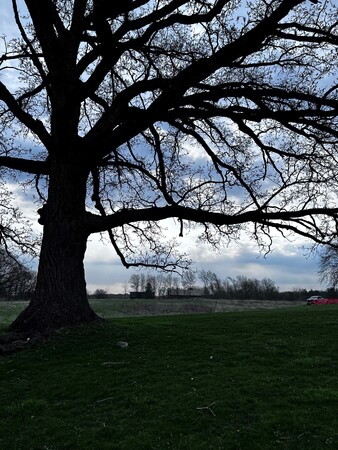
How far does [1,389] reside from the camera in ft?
24.0

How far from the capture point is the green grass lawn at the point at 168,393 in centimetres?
507

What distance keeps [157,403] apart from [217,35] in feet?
33.7

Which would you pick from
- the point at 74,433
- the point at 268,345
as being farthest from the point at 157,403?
the point at 268,345

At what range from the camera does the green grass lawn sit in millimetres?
5066

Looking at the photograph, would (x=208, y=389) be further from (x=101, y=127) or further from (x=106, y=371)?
(x=101, y=127)

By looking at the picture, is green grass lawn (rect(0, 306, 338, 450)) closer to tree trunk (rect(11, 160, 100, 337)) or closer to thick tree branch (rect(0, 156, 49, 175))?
tree trunk (rect(11, 160, 100, 337))

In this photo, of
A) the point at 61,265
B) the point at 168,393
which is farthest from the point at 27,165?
the point at 168,393

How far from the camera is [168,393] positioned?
6.52 m

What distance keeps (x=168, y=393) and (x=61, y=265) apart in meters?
5.60

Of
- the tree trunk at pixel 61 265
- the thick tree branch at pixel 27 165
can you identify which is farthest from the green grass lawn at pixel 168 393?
the thick tree branch at pixel 27 165

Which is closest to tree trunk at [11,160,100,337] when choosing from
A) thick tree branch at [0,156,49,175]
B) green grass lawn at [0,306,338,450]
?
green grass lawn at [0,306,338,450]

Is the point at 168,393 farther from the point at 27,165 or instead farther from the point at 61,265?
the point at 27,165

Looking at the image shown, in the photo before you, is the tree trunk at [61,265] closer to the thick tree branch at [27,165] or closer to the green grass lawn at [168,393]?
the green grass lawn at [168,393]

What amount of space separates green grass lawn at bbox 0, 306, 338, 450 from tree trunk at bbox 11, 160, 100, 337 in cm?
64
